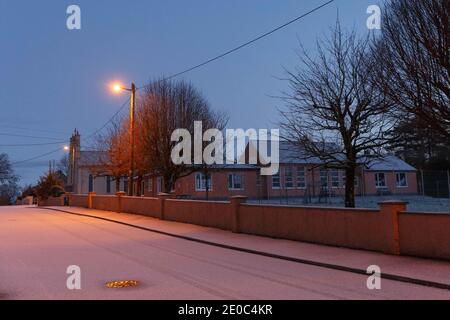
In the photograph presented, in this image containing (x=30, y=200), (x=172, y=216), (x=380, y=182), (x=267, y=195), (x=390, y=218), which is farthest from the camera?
(x=30, y=200)

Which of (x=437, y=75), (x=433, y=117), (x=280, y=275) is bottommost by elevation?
(x=280, y=275)

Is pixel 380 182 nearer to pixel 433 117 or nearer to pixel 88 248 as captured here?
pixel 433 117

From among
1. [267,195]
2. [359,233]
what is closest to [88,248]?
[359,233]

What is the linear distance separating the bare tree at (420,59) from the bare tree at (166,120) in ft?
65.8

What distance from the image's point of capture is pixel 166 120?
33.7 meters

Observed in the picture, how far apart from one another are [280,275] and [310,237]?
197 inches

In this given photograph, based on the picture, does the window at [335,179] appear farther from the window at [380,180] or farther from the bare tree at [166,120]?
the bare tree at [166,120]

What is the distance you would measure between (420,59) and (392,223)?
5.40m

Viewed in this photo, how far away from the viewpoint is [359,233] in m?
12.8

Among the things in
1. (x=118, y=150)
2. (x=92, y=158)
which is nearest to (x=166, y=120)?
(x=118, y=150)

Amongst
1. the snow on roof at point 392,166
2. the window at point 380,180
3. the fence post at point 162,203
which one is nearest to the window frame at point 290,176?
the snow on roof at point 392,166

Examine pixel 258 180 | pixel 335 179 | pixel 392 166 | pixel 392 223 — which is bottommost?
pixel 392 223

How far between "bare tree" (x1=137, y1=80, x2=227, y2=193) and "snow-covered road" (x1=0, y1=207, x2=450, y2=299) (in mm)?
18384

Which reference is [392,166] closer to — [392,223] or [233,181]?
[233,181]
